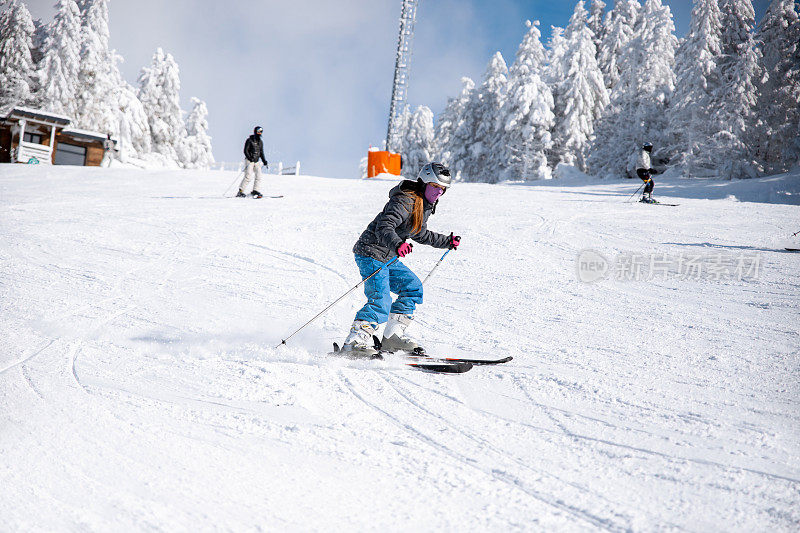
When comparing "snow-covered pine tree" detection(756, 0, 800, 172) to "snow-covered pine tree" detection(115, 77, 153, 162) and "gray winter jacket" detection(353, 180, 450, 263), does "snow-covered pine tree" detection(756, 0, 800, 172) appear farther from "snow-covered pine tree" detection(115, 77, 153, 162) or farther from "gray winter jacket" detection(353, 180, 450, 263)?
"snow-covered pine tree" detection(115, 77, 153, 162)

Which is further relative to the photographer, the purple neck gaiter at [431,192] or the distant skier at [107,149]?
the distant skier at [107,149]

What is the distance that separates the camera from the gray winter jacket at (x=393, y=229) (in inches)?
152

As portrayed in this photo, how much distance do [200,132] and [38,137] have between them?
804 inches

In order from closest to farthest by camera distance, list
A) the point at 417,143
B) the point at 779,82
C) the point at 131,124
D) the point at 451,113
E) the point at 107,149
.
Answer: the point at 779,82
the point at 107,149
the point at 131,124
the point at 451,113
the point at 417,143

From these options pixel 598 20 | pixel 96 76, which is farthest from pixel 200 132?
pixel 598 20

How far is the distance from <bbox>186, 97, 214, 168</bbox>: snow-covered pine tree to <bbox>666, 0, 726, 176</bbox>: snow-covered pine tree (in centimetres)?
4026

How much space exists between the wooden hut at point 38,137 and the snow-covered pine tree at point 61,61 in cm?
526

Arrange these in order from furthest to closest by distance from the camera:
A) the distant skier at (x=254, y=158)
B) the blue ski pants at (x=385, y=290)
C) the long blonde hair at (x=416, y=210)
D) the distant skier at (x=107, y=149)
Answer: the distant skier at (x=107, y=149) → the distant skier at (x=254, y=158) → the blue ski pants at (x=385, y=290) → the long blonde hair at (x=416, y=210)

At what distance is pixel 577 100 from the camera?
3369 centimetres

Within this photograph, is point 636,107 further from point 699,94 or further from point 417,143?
point 417,143

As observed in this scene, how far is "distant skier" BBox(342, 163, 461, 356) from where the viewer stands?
154 inches

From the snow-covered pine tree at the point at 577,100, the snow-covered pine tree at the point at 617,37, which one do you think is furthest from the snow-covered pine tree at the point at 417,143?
the snow-covered pine tree at the point at 617,37

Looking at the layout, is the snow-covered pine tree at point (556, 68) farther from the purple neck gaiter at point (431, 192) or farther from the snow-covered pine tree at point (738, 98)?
the purple neck gaiter at point (431, 192)

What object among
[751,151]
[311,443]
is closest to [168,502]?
[311,443]
